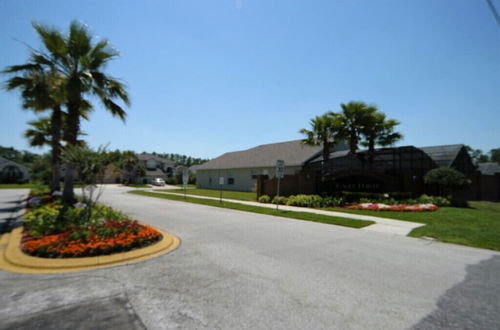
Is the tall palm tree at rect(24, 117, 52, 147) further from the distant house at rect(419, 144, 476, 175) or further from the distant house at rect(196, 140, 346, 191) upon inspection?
the distant house at rect(419, 144, 476, 175)

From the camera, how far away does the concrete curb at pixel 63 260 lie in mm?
4684

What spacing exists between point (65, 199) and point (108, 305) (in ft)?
33.7

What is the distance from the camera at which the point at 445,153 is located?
21.8 meters

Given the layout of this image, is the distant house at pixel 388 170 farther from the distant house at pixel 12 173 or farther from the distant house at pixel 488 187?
the distant house at pixel 12 173

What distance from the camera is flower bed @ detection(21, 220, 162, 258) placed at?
534 cm

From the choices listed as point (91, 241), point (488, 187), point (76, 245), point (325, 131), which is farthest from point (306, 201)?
point (488, 187)

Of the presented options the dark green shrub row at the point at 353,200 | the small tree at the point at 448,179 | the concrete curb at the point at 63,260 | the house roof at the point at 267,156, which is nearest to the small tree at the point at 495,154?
the house roof at the point at 267,156

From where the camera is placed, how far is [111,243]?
571cm

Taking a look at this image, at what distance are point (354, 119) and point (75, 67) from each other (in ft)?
56.3

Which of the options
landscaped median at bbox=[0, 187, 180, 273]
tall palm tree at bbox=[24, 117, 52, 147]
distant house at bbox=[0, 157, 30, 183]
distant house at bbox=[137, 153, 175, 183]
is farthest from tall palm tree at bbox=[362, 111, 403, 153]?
distant house at bbox=[0, 157, 30, 183]

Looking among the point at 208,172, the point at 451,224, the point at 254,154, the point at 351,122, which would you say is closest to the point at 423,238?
the point at 451,224

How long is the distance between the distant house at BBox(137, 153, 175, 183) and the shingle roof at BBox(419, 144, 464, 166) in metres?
55.5

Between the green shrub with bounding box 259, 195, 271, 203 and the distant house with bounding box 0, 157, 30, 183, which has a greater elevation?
the distant house with bounding box 0, 157, 30, 183

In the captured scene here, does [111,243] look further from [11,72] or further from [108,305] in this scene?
[11,72]
